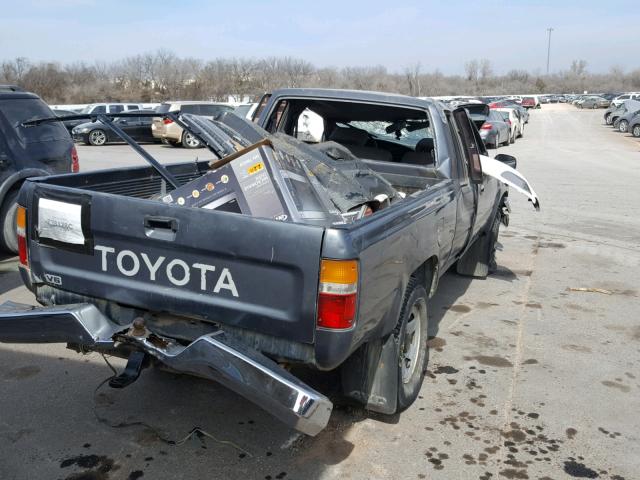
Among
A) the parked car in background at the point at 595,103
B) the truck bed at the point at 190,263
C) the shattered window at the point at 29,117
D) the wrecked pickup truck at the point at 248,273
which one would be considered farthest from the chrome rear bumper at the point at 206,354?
the parked car in background at the point at 595,103

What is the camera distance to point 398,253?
331 centimetres

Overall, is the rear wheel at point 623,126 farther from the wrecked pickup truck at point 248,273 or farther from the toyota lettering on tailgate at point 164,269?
the toyota lettering on tailgate at point 164,269

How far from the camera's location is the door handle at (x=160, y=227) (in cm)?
300

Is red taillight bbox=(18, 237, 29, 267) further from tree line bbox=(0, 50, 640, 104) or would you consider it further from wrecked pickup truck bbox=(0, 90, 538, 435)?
tree line bbox=(0, 50, 640, 104)

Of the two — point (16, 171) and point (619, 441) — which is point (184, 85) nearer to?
point (16, 171)

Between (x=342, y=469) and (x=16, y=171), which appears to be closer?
(x=342, y=469)

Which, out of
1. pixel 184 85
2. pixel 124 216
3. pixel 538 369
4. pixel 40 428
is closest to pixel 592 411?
pixel 538 369

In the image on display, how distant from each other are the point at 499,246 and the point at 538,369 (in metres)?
4.25

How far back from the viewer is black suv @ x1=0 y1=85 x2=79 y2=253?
674cm

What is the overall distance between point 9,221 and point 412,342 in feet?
16.3

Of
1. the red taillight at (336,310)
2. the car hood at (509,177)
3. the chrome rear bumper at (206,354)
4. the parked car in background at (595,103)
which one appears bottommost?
the chrome rear bumper at (206,354)

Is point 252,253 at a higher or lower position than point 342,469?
higher

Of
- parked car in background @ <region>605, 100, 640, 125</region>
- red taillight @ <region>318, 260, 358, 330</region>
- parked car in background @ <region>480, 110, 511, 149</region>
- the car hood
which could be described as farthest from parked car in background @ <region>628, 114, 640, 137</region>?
red taillight @ <region>318, 260, 358, 330</region>

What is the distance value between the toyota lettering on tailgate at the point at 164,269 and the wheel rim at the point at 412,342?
139 centimetres
